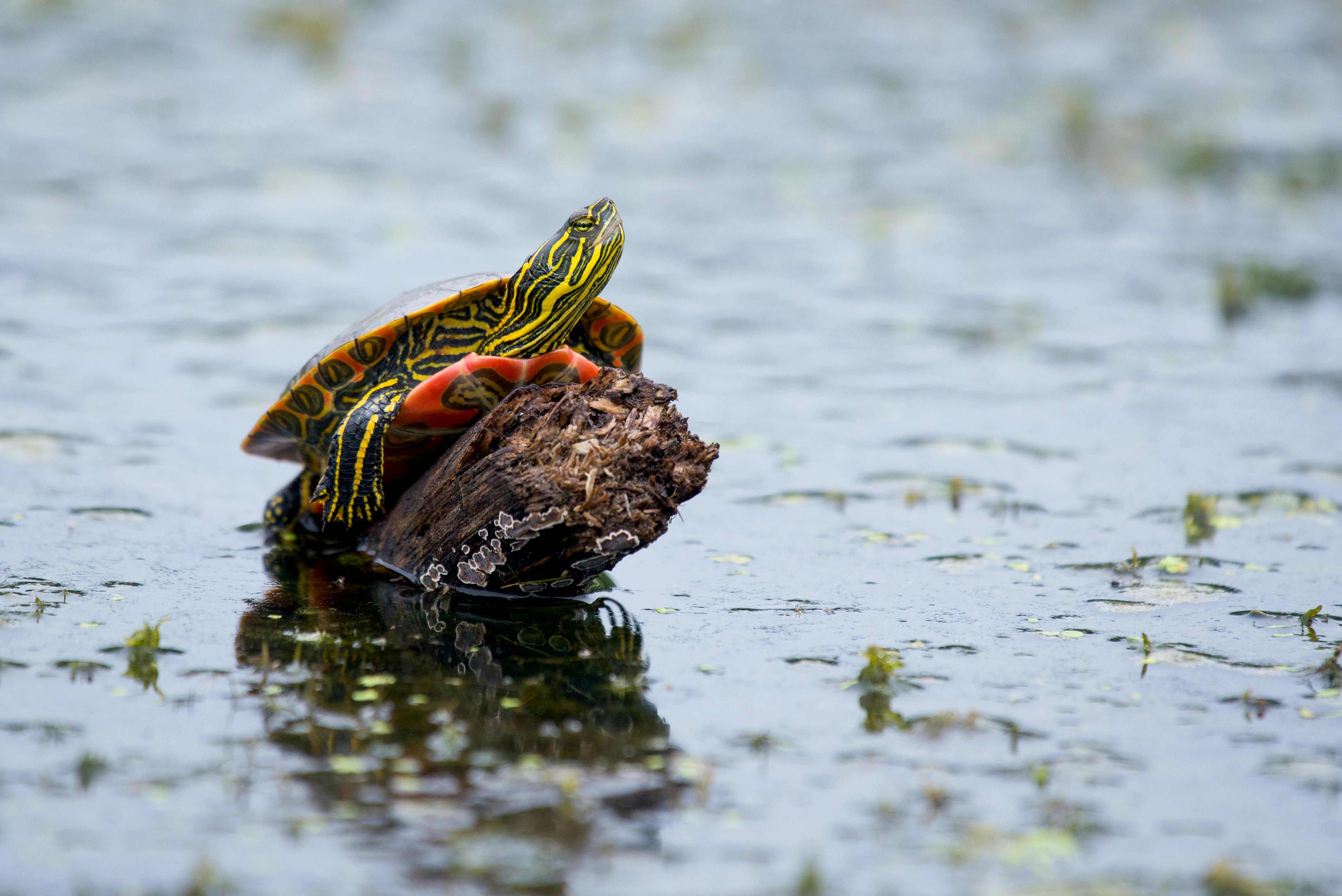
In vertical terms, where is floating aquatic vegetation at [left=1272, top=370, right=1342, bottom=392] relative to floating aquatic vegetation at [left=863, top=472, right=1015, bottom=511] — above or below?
above

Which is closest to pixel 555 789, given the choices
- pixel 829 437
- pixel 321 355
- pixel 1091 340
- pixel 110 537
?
pixel 321 355

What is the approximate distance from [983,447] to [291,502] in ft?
10.9

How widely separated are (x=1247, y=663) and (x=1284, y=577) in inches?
38.7

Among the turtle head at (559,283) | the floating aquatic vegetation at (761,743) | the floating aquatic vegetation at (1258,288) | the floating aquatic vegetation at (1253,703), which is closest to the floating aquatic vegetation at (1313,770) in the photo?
the floating aquatic vegetation at (1253,703)

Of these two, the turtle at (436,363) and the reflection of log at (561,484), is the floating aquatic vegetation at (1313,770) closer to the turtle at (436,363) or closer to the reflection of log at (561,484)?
the reflection of log at (561,484)

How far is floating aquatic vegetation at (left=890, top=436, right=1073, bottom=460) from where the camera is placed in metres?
6.12

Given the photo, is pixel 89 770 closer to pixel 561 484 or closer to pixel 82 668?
pixel 82 668

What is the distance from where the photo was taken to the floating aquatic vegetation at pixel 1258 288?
8672mm

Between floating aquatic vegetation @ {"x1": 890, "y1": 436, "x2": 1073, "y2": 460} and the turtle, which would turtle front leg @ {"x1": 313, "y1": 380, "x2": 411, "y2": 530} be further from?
floating aquatic vegetation @ {"x1": 890, "y1": 436, "x2": 1073, "y2": 460}

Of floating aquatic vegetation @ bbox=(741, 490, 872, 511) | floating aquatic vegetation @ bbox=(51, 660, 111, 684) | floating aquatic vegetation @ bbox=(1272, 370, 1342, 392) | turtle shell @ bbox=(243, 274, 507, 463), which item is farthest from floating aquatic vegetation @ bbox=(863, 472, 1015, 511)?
floating aquatic vegetation @ bbox=(51, 660, 111, 684)

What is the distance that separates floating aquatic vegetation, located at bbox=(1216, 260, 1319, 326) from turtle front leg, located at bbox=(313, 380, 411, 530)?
6.45m

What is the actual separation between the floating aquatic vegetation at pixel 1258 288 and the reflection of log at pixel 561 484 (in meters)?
6.14

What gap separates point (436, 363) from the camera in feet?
14.1

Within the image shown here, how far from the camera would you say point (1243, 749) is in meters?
3.14
